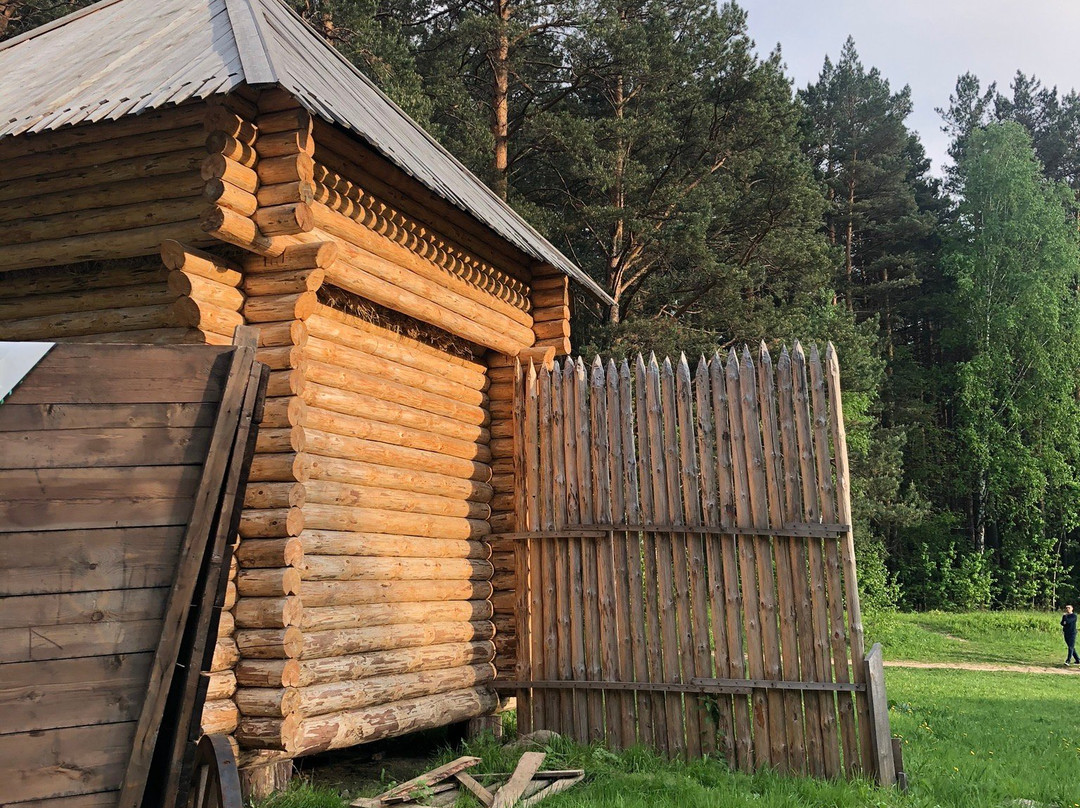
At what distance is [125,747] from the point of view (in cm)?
347

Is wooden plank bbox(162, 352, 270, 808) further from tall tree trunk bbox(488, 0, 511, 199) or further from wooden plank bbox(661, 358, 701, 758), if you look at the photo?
tall tree trunk bbox(488, 0, 511, 199)

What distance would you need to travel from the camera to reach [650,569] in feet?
25.7

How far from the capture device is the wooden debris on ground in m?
6.38

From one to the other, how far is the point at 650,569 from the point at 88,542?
5.11m

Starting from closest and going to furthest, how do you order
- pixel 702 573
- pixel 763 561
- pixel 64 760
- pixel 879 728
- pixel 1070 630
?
pixel 64 760
pixel 879 728
pixel 763 561
pixel 702 573
pixel 1070 630

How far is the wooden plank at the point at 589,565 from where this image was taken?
7.99m

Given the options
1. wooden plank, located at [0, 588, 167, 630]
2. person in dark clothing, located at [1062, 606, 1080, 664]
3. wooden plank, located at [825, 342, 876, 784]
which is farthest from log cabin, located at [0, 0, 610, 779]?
person in dark clothing, located at [1062, 606, 1080, 664]

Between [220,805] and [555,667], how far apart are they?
480 centimetres

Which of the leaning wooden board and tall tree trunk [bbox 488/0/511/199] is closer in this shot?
the leaning wooden board

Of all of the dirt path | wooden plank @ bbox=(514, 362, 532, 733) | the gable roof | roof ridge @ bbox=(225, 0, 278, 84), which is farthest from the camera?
the dirt path

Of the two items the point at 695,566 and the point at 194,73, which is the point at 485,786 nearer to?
the point at 695,566

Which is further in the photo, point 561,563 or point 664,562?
point 561,563

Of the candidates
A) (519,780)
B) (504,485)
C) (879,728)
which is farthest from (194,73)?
(879,728)

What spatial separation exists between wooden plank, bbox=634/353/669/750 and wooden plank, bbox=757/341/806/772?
0.94 metres
